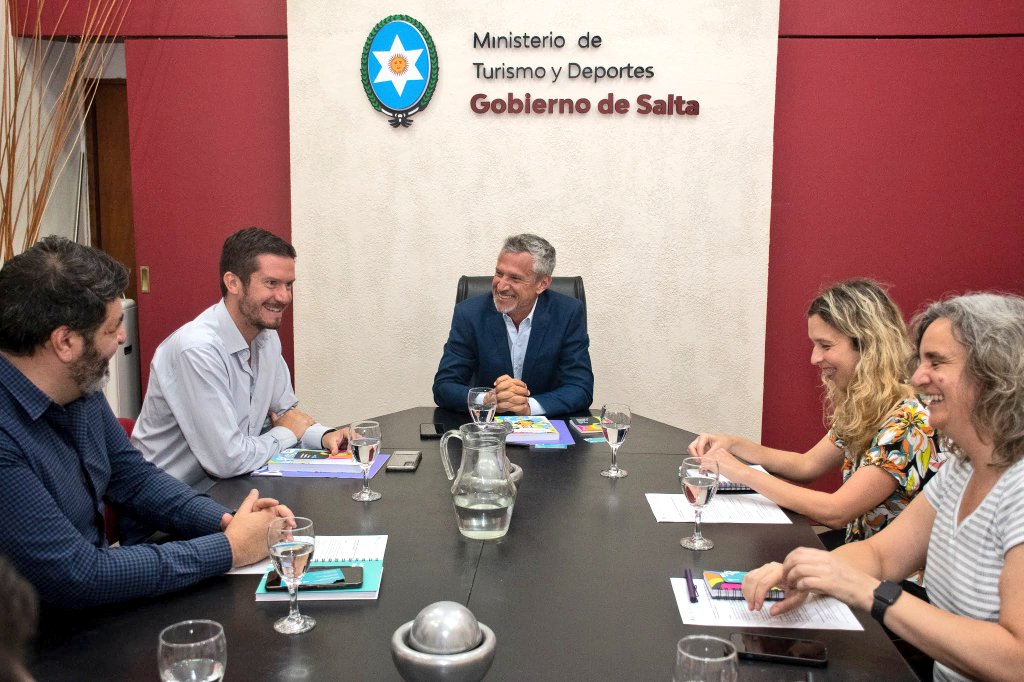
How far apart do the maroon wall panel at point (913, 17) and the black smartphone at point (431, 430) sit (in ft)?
8.92

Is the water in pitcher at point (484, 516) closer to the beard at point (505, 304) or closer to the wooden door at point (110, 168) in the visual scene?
the beard at point (505, 304)

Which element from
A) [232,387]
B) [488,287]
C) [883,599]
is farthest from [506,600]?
[488,287]

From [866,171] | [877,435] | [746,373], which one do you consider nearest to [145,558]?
[877,435]

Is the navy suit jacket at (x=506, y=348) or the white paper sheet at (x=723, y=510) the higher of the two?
the navy suit jacket at (x=506, y=348)

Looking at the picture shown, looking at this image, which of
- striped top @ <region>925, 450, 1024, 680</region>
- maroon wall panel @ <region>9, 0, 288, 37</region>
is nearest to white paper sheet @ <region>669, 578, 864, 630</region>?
striped top @ <region>925, 450, 1024, 680</region>

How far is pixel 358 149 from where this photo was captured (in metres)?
4.17

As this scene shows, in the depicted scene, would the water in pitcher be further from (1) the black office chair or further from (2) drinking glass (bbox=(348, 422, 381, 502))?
(1) the black office chair

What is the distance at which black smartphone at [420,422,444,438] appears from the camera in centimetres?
278

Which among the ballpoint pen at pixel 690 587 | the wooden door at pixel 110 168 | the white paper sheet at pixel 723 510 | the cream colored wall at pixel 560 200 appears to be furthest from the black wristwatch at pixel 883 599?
the wooden door at pixel 110 168

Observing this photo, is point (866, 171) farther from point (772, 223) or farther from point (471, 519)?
point (471, 519)

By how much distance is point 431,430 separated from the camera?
2.83 metres

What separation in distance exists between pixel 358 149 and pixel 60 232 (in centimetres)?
182

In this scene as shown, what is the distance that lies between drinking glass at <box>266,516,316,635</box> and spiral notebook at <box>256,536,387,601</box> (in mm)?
65

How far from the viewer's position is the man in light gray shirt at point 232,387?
7.94 feet
